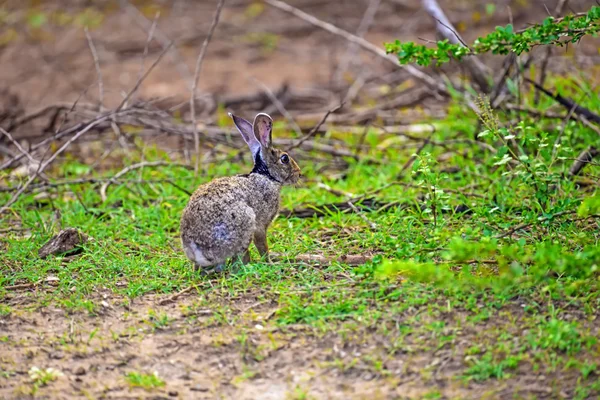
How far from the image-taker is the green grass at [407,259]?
424cm

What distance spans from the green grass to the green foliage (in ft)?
1.87

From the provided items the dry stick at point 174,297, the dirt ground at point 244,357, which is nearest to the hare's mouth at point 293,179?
the dry stick at point 174,297

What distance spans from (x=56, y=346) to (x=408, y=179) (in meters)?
3.80

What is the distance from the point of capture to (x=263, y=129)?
19.6ft

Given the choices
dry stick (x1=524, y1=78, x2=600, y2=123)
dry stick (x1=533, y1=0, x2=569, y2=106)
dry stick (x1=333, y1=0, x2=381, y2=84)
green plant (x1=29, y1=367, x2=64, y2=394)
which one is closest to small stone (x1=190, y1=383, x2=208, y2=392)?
green plant (x1=29, y1=367, x2=64, y2=394)

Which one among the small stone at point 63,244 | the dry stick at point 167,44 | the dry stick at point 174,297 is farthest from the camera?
the dry stick at point 167,44

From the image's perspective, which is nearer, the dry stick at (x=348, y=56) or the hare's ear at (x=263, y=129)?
the hare's ear at (x=263, y=129)

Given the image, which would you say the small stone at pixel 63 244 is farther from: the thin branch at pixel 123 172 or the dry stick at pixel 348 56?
the dry stick at pixel 348 56

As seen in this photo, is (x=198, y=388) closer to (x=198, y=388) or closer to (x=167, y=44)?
(x=198, y=388)

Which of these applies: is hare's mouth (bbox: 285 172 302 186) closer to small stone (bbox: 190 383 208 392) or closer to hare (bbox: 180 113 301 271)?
hare (bbox: 180 113 301 271)

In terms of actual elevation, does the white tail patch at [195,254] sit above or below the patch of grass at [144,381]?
above

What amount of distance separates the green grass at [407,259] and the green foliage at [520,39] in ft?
1.87

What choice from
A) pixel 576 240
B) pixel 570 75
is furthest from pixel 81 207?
pixel 570 75

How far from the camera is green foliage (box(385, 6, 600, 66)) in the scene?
5168mm
